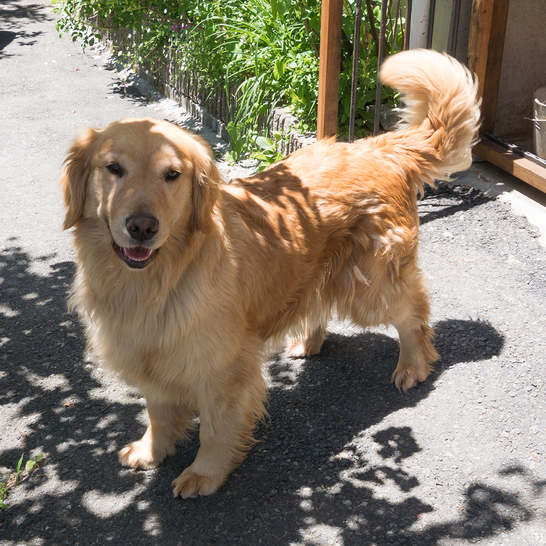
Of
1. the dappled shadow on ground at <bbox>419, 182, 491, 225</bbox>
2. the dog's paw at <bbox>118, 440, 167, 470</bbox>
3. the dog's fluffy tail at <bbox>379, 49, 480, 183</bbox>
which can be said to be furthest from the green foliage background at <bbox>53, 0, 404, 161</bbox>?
the dog's paw at <bbox>118, 440, 167, 470</bbox>

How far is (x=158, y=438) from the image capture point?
3.37 meters

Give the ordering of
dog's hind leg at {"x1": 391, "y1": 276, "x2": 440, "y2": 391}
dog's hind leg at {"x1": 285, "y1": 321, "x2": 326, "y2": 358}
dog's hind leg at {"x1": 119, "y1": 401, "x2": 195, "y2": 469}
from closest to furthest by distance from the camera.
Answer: dog's hind leg at {"x1": 119, "y1": 401, "x2": 195, "y2": 469}, dog's hind leg at {"x1": 391, "y1": 276, "x2": 440, "y2": 391}, dog's hind leg at {"x1": 285, "y1": 321, "x2": 326, "y2": 358}

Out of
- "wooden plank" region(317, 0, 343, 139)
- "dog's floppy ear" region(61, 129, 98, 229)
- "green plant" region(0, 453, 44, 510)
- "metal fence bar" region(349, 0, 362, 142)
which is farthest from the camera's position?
"metal fence bar" region(349, 0, 362, 142)

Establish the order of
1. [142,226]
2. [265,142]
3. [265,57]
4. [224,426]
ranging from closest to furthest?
1. [142,226]
2. [224,426]
3. [265,142]
4. [265,57]

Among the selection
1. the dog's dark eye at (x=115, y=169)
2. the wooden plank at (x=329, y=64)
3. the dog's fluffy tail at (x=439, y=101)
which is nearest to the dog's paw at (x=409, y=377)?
the dog's fluffy tail at (x=439, y=101)

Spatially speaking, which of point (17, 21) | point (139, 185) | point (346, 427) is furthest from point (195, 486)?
point (17, 21)

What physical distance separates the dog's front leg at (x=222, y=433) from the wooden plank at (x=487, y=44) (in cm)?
372

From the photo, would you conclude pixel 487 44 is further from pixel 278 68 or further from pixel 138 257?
pixel 138 257

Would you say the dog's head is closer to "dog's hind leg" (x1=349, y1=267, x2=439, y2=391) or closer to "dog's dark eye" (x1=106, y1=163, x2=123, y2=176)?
"dog's dark eye" (x1=106, y1=163, x2=123, y2=176)

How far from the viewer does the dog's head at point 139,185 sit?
256 cm

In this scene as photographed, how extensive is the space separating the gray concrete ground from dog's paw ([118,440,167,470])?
0.17 ft

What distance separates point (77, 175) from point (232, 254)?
85 cm

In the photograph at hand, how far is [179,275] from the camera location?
112 inches

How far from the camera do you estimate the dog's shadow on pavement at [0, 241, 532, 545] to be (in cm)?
296
